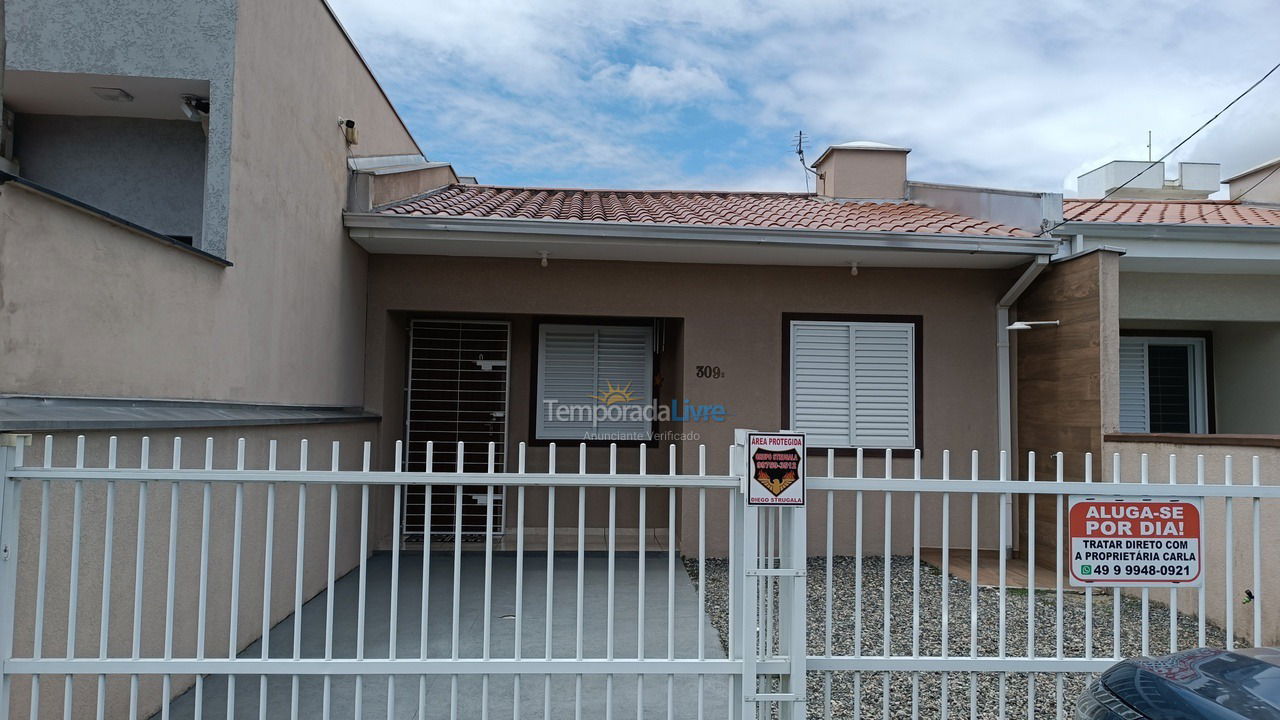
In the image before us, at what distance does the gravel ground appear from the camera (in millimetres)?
4457

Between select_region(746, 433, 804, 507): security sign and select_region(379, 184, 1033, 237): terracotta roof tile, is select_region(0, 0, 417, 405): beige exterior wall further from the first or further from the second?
select_region(746, 433, 804, 507): security sign

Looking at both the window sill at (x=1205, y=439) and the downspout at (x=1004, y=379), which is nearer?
the window sill at (x=1205, y=439)

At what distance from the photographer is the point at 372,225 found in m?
7.39

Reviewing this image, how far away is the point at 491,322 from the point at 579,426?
1.65m

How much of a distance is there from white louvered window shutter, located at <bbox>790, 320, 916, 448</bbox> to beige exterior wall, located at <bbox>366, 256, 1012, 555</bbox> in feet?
0.55

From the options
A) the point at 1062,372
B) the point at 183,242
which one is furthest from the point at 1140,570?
the point at 183,242

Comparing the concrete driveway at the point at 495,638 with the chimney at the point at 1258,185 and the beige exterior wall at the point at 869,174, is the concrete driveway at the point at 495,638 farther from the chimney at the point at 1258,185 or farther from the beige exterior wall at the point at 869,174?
the chimney at the point at 1258,185

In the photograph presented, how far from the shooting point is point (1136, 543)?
3375 millimetres

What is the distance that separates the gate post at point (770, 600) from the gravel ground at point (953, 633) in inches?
41.2

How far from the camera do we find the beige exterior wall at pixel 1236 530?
5312mm

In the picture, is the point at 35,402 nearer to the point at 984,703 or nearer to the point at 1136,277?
the point at 984,703
